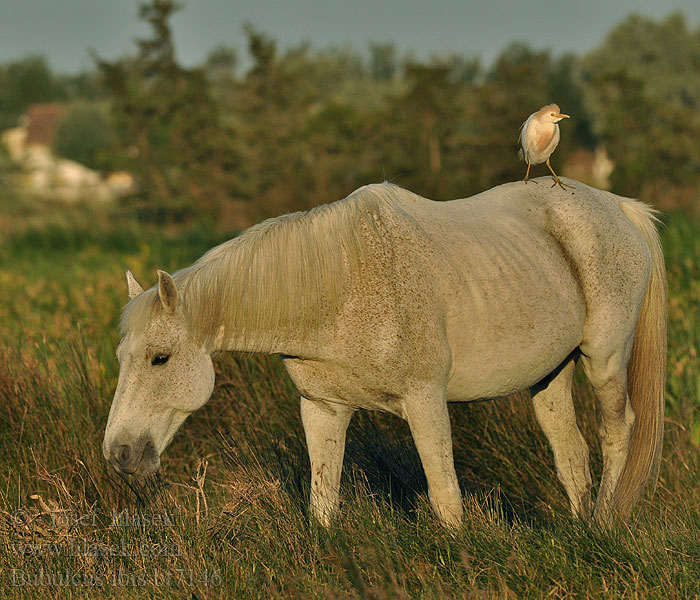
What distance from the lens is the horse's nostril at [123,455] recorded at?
11.2 feet

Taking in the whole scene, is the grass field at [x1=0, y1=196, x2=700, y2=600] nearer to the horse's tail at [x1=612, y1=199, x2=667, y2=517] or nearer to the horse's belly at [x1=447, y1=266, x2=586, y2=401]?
the horse's tail at [x1=612, y1=199, x2=667, y2=517]

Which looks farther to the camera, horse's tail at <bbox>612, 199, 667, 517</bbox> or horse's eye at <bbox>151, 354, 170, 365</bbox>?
horse's tail at <bbox>612, 199, 667, 517</bbox>

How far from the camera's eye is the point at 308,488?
454 cm

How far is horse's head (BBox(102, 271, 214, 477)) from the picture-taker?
135 inches

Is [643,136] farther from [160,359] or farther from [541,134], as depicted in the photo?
[160,359]

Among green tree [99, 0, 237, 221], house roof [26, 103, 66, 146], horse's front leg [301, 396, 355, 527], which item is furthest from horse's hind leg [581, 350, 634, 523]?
house roof [26, 103, 66, 146]

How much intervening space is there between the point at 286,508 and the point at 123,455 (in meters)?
0.80

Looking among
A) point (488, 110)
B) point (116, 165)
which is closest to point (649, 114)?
point (488, 110)

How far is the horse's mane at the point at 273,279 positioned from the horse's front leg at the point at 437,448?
55cm

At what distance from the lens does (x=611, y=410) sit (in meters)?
4.70

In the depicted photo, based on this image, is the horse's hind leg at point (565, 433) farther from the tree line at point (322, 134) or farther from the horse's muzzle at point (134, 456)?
the tree line at point (322, 134)

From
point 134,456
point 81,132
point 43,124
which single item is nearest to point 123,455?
point 134,456

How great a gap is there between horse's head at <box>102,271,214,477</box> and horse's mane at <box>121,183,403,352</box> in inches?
2.6

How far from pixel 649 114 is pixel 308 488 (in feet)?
84.0
